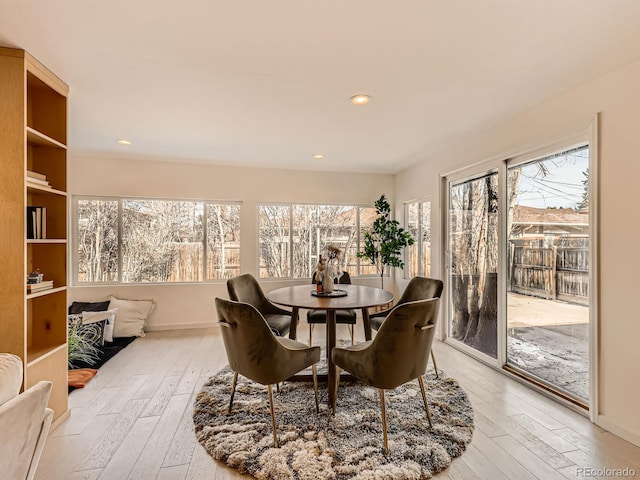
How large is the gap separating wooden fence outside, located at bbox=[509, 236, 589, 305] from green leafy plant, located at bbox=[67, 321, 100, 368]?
4239mm

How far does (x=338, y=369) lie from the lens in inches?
93.0

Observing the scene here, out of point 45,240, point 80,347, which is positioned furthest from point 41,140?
point 80,347

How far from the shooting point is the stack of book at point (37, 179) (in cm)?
206

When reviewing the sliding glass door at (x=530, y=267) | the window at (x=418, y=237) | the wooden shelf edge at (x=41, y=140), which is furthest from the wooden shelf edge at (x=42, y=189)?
the window at (x=418, y=237)

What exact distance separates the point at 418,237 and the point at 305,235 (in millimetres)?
1692

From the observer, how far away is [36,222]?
7.12ft

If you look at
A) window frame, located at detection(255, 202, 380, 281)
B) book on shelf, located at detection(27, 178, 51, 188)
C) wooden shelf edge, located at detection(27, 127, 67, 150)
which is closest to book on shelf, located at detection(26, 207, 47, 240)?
book on shelf, located at detection(27, 178, 51, 188)

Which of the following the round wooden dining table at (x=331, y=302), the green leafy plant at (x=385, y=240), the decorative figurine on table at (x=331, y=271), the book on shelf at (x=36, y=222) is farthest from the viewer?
the green leafy plant at (x=385, y=240)

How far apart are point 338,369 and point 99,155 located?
4111mm

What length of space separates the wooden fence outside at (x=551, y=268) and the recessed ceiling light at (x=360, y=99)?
1.87 metres

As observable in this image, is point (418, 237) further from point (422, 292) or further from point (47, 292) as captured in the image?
point (47, 292)

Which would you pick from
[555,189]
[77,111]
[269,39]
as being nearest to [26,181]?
[77,111]

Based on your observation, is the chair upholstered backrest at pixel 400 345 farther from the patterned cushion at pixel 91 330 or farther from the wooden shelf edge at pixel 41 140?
the patterned cushion at pixel 91 330

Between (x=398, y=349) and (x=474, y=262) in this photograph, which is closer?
(x=398, y=349)
